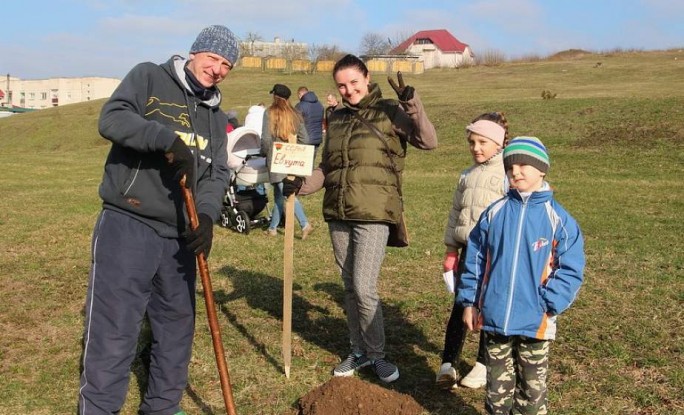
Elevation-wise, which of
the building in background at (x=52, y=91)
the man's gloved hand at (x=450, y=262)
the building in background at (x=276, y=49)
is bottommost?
the man's gloved hand at (x=450, y=262)

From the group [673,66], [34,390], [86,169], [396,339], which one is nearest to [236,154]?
[396,339]

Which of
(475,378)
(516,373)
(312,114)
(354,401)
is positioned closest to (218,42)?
(354,401)

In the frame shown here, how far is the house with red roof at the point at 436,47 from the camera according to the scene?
282 feet

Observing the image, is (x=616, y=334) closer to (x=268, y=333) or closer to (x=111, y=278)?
(x=268, y=333)

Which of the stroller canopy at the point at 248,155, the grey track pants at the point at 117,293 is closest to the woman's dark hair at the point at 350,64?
the grey track pants at the point at 117,293

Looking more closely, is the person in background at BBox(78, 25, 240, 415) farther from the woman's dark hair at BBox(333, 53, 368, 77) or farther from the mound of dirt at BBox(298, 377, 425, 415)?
the mound of dirt at BBox(298, 377, 425, 415)

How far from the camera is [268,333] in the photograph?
5895 mm

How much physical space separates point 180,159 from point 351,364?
Answer: 2.21m

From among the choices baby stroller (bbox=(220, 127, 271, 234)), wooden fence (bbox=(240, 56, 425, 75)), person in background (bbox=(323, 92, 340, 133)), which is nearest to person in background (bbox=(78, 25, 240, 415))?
person in background (bbox=(323, 92, 340, 133))

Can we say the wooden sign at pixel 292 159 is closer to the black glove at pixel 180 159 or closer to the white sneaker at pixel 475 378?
the black glove at pixel 180 159

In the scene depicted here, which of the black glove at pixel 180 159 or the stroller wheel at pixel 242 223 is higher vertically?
the black glove at pixel 180 159

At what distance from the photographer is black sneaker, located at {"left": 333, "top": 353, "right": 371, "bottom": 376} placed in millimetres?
4938

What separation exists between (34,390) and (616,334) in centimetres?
443

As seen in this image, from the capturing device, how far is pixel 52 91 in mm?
120562
